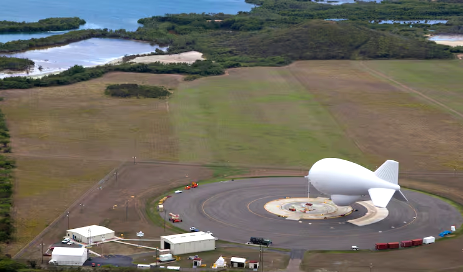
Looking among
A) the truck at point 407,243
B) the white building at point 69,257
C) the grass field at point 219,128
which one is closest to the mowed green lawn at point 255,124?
the grass field at point 219,128

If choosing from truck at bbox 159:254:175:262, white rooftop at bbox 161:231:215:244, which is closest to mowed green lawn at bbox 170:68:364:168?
white rooftop at bbox 161:231:215:244

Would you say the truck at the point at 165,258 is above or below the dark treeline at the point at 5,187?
below

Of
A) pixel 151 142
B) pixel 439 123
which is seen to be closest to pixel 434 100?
pixel 439 123

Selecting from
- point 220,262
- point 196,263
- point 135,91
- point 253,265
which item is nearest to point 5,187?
point 196,263

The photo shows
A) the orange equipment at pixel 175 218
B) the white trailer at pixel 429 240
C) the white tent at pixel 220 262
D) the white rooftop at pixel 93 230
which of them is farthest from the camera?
the orange equipment at pixel 175 218

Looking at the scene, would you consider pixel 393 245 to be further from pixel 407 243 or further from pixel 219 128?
pixel 219 128

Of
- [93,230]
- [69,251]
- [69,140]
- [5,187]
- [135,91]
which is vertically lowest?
[69,251]

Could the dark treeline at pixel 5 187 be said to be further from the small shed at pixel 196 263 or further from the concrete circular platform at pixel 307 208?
the concrete circular platform at pixel 307 208

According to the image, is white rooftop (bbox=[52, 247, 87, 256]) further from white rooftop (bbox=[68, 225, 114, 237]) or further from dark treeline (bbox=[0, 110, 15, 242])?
dark treeline (bbox=[0, 110, 15, 242])
